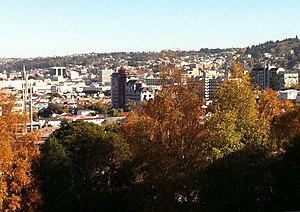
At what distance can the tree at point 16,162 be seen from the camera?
1105cm

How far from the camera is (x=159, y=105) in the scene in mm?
11609

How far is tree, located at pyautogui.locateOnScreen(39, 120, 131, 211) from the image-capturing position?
1371cm

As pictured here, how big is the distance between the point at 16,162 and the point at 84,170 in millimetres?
3612

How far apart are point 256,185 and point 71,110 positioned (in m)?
52.6

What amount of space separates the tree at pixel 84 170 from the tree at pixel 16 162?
168 centimetres

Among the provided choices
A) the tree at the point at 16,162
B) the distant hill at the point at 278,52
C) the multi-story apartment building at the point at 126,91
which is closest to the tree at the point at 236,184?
the tree at the point at 16,162

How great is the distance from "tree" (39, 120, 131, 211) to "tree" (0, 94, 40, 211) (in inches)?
66.0

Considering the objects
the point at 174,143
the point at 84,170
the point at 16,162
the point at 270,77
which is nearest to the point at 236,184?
the point at 174,143

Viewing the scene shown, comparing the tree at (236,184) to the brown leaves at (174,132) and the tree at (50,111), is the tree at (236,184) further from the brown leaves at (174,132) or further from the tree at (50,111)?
the tree at (50,111)

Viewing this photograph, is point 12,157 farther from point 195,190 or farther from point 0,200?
point 195,190

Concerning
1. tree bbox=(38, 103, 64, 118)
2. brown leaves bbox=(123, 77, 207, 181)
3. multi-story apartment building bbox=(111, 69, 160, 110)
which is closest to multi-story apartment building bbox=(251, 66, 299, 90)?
multi-story apartment building bbox=(111, 69, 160, 110)

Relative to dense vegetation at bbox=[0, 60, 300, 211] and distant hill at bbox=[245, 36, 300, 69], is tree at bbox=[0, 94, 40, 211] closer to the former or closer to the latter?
dense vegetation at bbox=[0, 60, 300, 211]

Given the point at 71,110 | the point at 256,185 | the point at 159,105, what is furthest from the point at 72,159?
the point at 71,110

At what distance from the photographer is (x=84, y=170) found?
14742mm
